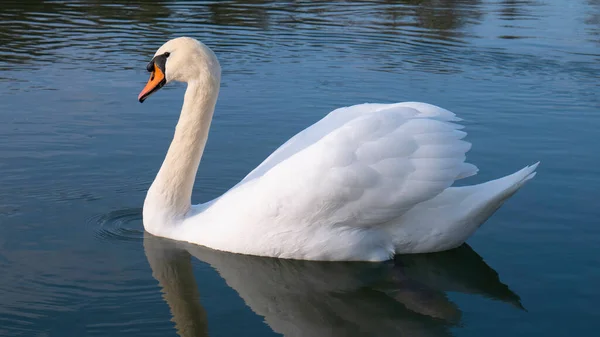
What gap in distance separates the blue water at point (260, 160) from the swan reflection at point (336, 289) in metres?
0.02

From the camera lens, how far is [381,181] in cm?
618

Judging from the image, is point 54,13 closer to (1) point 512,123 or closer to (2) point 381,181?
(1) point 512,123

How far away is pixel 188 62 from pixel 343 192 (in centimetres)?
168

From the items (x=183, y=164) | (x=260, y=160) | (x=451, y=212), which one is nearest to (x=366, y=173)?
(x=451, y=212)

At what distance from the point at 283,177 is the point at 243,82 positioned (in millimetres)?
6641

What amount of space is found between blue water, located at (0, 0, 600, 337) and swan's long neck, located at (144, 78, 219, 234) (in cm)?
23

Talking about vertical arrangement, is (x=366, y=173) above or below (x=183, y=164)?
above

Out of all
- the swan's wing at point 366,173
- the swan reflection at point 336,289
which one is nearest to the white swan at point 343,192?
the swan's wing at point 366,173

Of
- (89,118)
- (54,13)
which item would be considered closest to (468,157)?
(89,118)

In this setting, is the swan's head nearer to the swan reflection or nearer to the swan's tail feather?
the swan reflection

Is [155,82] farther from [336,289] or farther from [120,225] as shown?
[336,289]

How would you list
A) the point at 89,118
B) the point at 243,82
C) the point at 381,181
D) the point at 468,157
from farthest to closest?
the point at 243,82 → the point at 89,118 → the point at 468,157 → the point at 381,181

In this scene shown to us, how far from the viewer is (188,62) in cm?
689

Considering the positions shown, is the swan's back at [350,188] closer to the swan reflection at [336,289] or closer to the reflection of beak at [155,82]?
the swan reflection at [336,289]
